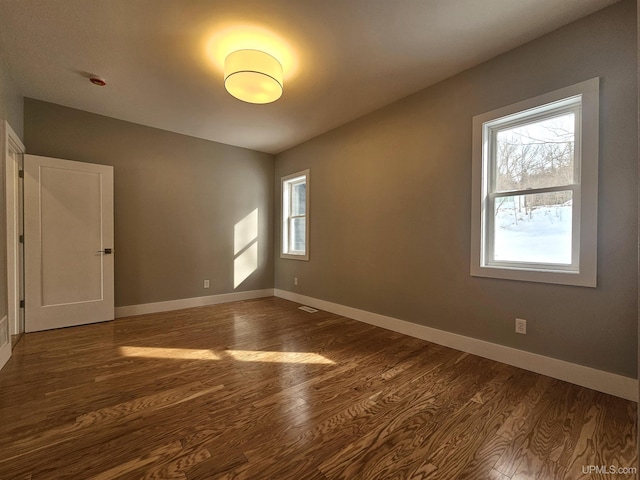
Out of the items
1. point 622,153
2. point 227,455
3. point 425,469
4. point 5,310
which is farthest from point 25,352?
point 622,153

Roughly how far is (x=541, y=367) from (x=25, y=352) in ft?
14.8

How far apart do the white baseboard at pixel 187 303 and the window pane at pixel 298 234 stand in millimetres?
1007

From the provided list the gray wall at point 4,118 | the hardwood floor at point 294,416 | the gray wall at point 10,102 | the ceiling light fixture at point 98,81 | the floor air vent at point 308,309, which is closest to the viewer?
the hardwood floor at point 294,416

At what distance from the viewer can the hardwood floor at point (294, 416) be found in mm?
1309

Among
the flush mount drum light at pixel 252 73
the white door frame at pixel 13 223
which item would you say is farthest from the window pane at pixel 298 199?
the white door frame at pixel 13 223

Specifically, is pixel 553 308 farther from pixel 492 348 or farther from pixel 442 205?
pixel 442 205

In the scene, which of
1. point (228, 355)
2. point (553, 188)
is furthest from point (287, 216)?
point (553, 188)

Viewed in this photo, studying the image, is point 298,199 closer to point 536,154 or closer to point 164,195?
point 164,195

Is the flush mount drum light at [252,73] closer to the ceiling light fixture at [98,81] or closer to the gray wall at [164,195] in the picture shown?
the ceiling light fixture at [98,81]

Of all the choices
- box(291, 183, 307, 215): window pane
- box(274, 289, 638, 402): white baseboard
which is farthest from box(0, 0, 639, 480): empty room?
box(291, 183, 307, 215): window pane

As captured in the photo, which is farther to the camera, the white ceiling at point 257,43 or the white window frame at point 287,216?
the white window frame at point 287,216

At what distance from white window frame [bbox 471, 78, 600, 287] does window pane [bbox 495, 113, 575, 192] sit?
0.05m

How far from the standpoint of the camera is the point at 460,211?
8.78ft

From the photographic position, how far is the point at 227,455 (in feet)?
4.50
